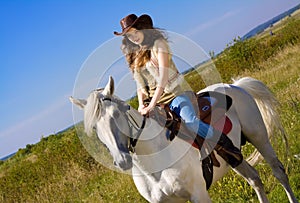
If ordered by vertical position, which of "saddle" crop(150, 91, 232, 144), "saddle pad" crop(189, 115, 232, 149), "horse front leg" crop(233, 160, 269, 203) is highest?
"saddle" crop(150, 91, 232, 144)

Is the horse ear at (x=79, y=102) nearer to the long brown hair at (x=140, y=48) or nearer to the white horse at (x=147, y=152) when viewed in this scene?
the white horse at (x=147, y=152)

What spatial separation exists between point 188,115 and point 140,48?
887mm

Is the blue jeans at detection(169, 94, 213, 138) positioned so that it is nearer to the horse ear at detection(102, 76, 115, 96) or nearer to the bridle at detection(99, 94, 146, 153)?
the bridle at detection(99, 94, 146, 153)

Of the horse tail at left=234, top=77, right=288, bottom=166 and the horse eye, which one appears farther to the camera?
the horse tail at left=234, top=77, right=288, bottom=166

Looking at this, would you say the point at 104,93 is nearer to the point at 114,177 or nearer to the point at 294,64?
the point at 114,177

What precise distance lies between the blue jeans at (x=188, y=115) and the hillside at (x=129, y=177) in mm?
926

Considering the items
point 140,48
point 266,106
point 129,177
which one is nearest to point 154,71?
point 140,48

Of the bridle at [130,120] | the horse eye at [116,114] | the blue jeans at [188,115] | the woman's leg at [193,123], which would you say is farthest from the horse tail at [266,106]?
the horse eye at [116,114]

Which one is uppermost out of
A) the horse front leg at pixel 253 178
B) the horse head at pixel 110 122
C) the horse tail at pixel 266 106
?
the horse head at pixel 110 122

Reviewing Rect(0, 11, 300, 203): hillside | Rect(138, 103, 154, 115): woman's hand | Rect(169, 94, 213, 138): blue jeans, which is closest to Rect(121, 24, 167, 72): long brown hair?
Rect(138, 103, 154, 115): woman's hand

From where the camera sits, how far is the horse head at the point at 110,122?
4.04 metres

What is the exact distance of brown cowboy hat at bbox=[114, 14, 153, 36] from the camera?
4.57 metres

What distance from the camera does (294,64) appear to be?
1692cm

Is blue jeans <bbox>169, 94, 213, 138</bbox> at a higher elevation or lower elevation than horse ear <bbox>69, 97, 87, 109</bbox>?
lower
